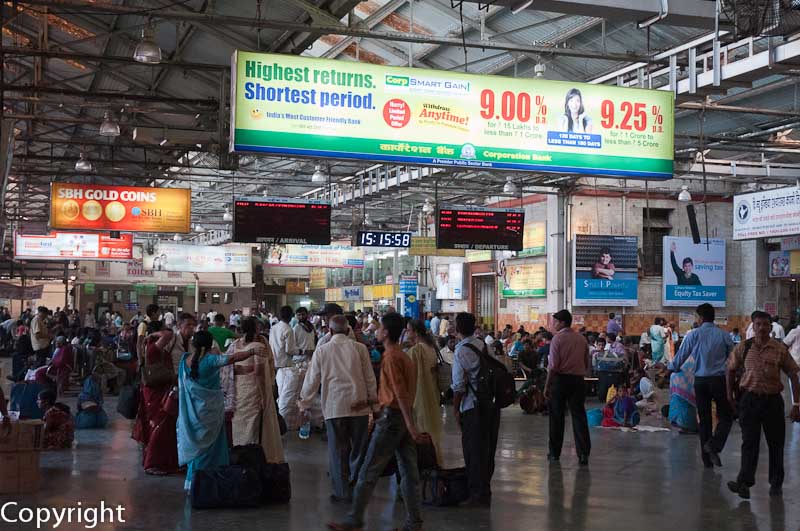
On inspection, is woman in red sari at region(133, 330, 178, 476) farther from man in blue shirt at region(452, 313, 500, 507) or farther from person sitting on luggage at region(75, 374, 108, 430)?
person sitting on luggage at region(75, 374, 108, 430)

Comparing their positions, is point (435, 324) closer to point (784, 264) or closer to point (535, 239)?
point (535, 239)

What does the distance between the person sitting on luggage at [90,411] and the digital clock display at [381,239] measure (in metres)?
14.0

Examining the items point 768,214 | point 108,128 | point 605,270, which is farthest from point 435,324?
point 108,128

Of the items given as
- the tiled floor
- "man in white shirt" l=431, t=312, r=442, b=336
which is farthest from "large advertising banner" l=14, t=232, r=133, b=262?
the tiled floor

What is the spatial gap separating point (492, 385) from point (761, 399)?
2583mm

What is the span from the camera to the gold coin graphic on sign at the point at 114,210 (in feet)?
69.6

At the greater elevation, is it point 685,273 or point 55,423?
point 685,273

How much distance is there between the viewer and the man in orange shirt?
699cm

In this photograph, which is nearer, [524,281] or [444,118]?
[444,118]

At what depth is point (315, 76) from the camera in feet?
35.9

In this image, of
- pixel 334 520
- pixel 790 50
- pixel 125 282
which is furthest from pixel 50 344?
pixel 125 282

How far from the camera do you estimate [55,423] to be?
11.8 meters

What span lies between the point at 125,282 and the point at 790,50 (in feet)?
146

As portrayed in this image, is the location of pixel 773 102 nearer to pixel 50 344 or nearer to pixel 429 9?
pixel 429 9
